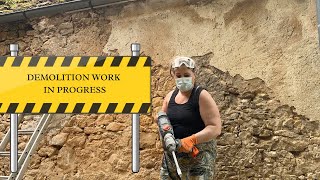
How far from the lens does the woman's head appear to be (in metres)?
3.84

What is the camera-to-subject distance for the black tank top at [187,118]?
375 cm

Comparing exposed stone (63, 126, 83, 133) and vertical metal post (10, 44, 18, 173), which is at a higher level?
exposed stone (63, 126, 83, 133)

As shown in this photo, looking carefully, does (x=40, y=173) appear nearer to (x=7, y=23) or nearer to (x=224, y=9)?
(x=7, y=23)

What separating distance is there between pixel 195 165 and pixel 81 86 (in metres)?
1.26

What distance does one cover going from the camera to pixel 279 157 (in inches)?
189

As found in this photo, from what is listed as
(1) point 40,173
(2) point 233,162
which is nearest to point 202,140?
(2) point 233,162

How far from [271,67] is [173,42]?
1150 mm

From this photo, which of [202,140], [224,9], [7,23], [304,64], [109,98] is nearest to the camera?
[202,140]

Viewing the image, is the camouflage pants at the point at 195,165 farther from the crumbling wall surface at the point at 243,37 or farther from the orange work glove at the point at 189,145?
the crumbling wall surface at the point at 243,37

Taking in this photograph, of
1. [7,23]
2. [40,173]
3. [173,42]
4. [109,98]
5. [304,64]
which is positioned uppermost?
[7,23]

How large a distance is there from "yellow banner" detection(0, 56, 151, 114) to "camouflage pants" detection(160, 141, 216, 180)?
0.58 meters

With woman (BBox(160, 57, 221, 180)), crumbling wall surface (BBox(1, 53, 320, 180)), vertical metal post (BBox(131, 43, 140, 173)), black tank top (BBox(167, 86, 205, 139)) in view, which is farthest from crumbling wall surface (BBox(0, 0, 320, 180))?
black tank top (BBox(167, 86, 205, 139))

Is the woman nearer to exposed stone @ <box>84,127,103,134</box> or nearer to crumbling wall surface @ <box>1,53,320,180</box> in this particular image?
crumbling wall surface @ <box>1,53,320,180</box>

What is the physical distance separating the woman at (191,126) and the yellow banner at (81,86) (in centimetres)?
41
